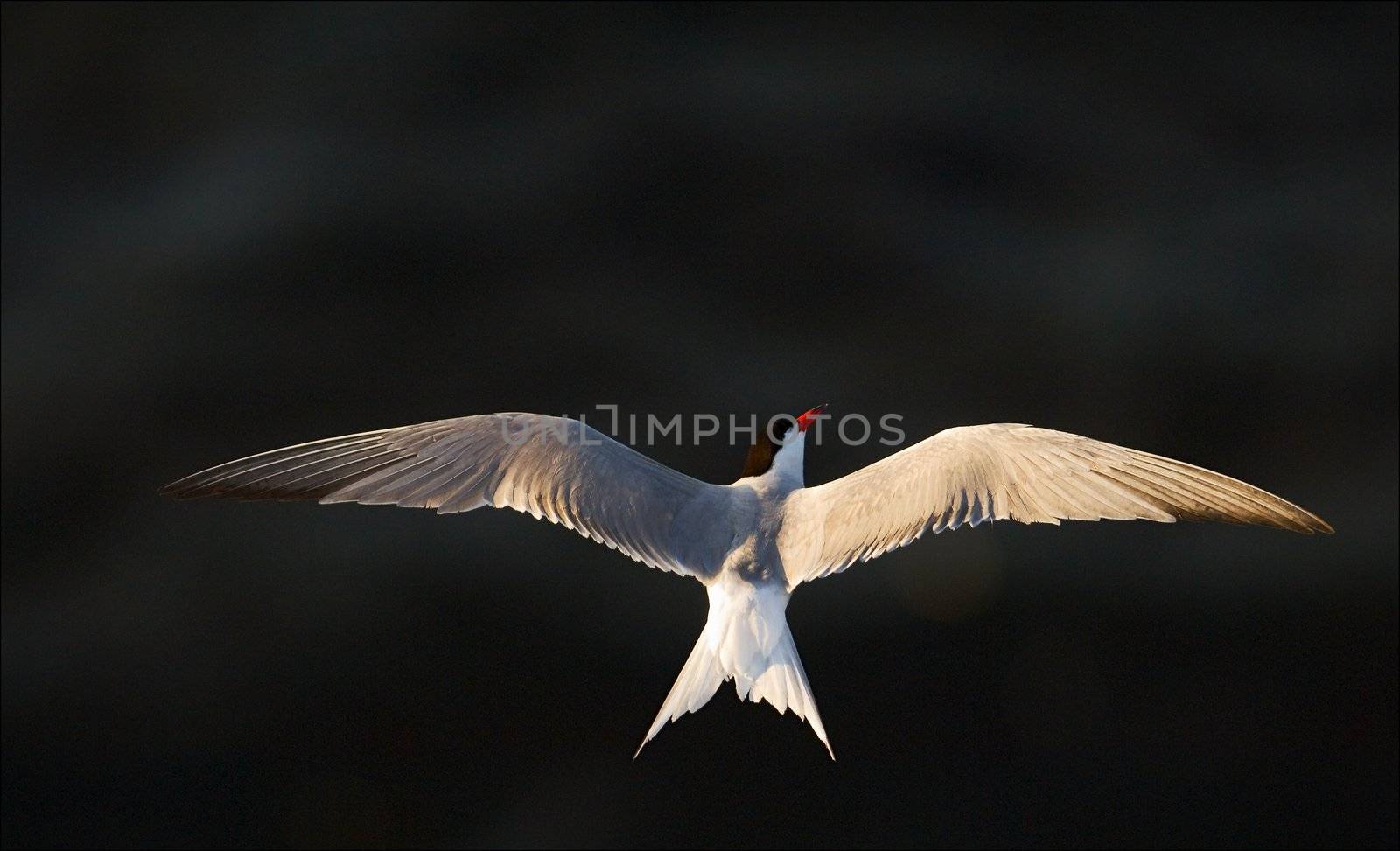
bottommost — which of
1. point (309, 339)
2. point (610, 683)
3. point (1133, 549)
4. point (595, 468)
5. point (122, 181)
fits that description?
point (610, 683)

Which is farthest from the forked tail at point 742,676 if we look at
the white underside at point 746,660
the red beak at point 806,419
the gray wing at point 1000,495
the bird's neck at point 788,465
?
the red beak at point 806,419

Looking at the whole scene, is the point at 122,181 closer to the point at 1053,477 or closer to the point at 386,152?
the point at 386,152

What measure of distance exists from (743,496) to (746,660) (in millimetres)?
740

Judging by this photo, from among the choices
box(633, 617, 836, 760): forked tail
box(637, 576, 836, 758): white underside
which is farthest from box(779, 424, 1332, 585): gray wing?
box(633, 617, 836, 760): forked tail

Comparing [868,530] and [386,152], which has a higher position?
[386,152]

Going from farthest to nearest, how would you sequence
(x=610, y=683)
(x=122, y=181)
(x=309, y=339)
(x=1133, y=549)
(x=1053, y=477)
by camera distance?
(x=122, y=181) → (x=309, y=339) → (x=1133, y=549) → (x=610, y=683) → (x=1053, y=477)

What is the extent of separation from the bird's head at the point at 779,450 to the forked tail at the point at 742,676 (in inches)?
34.0

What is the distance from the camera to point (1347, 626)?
5.55m

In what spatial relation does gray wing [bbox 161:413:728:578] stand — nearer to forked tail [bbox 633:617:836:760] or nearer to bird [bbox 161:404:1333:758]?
bird [bbox 161:404:1333:758]

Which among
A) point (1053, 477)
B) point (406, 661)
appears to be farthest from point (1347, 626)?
point (406, 661)

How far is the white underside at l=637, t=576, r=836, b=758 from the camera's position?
15.0ft

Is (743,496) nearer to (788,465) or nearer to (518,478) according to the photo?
(788,465)

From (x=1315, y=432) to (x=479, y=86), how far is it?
4.68 metres

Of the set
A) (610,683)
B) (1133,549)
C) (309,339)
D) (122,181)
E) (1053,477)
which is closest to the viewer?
(1053,477)
